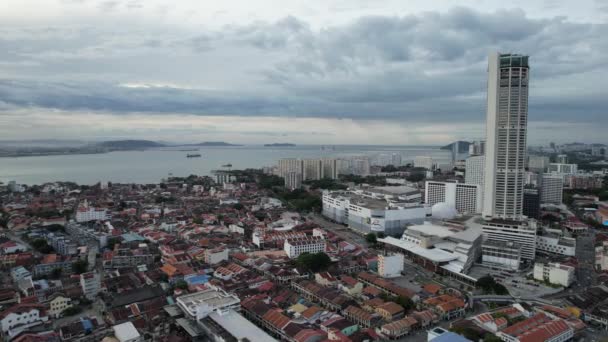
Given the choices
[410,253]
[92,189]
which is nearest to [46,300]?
[410,253]

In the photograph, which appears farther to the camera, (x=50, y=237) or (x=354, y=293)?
(x=50, y=237)

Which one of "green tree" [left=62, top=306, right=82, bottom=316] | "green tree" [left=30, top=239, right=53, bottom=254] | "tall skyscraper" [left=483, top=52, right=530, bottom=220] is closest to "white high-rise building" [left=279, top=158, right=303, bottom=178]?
"tall skyscraper" [left=483, top=52, right=530, bottom=220]

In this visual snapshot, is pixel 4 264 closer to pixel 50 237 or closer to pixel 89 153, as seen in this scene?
pixel 50 237

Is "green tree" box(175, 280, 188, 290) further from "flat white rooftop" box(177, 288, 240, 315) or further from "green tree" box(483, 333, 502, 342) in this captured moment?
"green tree" box(483, 333, 502, 342)

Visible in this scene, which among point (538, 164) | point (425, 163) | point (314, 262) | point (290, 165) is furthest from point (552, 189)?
point (425, 163)

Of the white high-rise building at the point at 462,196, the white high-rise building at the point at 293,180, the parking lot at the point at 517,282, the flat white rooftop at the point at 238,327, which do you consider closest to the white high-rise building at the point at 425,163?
the white high-rise building at the point at 293,180
